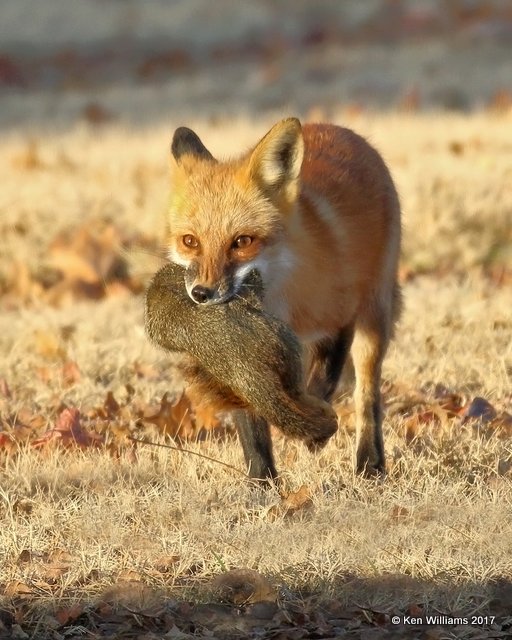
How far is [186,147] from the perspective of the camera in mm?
6023

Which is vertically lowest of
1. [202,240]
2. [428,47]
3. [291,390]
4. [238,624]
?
[238,624]

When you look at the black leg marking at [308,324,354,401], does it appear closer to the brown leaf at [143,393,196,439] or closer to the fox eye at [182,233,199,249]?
the brown leaf at [143,393,196,439]

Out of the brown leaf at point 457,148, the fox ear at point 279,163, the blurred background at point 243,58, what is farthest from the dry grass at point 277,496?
the blurred background at point 243,58

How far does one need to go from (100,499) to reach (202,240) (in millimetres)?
1243

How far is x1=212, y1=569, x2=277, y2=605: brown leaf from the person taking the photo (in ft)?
15.0

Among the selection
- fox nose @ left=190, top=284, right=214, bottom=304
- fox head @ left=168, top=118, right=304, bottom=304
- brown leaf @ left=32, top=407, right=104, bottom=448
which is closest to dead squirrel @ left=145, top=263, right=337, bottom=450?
fox nose @ left=190, top=284, right=214, bottom=304

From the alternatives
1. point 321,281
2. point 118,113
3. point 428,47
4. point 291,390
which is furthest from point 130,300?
point 428,47

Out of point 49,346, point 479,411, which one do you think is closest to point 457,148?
point 49,346

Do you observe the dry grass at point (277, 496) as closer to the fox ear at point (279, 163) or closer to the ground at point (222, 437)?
the ground at point (222, 437)

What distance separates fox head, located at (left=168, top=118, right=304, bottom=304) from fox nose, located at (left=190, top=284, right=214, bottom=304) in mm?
119

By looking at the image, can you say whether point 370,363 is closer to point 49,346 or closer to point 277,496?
point 277,496

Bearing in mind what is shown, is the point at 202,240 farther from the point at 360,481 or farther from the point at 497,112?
the point at 497,112

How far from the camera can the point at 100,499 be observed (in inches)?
209

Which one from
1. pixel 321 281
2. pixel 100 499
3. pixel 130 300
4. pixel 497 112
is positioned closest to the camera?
pixel 100 499
